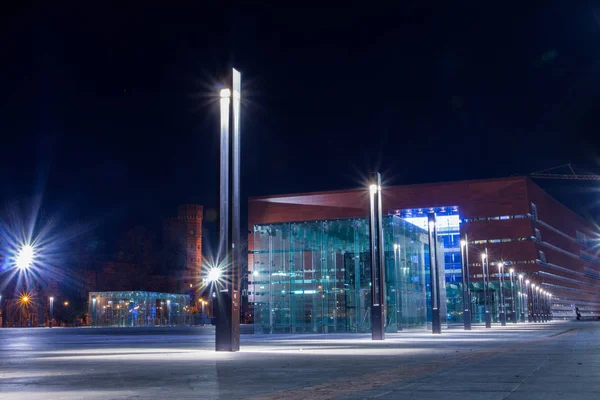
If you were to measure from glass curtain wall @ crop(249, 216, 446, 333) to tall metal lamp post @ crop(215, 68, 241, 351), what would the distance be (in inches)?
1175

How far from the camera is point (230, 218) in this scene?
22734 mm

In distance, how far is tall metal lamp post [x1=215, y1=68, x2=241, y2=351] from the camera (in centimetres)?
2177

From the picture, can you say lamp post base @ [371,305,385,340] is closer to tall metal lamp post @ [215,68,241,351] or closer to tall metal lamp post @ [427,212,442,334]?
tall metal lamp post @ [427,212,442,334]

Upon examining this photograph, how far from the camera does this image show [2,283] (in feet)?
331

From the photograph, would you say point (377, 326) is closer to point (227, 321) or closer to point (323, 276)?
point (227, 321)

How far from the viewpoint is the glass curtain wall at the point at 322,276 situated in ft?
173

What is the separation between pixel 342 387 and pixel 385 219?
43171mm

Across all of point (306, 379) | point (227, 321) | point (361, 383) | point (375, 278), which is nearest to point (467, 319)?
point (375, 278)

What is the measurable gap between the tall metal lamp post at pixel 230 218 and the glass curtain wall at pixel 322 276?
29.9m

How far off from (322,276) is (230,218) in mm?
31315

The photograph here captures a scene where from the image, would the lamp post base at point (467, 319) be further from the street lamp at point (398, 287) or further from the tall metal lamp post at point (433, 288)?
the tall metal lamp post at point (433, 288)

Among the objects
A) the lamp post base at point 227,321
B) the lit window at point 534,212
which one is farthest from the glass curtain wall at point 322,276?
the lit window at point 534,212

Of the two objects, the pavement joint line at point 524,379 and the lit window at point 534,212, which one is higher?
the lit window at point 534,212


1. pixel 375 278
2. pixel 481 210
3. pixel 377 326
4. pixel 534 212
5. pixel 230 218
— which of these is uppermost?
pixel 534 212
